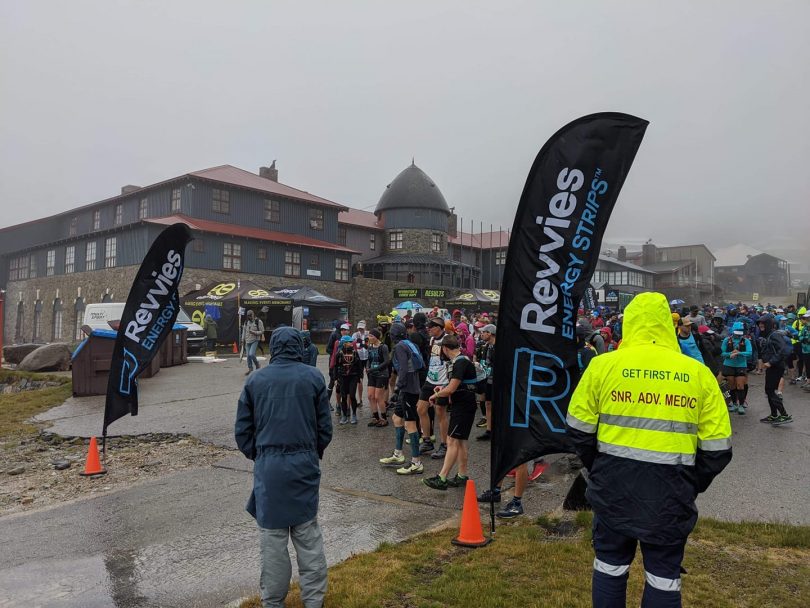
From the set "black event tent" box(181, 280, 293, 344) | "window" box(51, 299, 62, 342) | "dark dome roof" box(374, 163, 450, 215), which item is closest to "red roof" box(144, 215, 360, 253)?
"black event tent" box(181, 280, 293, 344)

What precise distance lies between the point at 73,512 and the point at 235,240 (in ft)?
101

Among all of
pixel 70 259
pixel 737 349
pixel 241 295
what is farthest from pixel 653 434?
pixel 70 259

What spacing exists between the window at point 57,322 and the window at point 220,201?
15.8 metres

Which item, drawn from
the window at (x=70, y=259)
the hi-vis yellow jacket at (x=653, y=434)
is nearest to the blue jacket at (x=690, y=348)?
the hi-vis yellow jacket at (x=653, y=434)

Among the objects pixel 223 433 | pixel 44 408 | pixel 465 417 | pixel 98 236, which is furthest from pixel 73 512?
pixel 98 236

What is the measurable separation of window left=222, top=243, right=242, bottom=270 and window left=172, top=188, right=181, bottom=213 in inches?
165

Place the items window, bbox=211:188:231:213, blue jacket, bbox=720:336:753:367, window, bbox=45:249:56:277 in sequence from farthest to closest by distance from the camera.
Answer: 1. window, bbox=45:249:56:277
2. window, bbox=211:188:231:213
3. blue jacket, bbox=720:336:753:367

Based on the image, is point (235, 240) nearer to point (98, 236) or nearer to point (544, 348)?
point (98, 236)

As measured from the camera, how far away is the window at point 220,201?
119 feet

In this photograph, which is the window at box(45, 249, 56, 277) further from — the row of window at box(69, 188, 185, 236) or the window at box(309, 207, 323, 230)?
the window at box(309, 207, 323, 230)

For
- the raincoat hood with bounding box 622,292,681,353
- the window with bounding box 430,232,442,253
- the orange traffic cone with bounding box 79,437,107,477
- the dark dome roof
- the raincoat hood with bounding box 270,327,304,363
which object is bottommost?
the orange traffic cone with bounding box 79,437,107,477

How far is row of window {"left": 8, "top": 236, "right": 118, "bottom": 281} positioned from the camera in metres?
37.3

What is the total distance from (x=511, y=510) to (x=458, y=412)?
123cm

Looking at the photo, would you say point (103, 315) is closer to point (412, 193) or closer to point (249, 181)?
point (249, 181)
